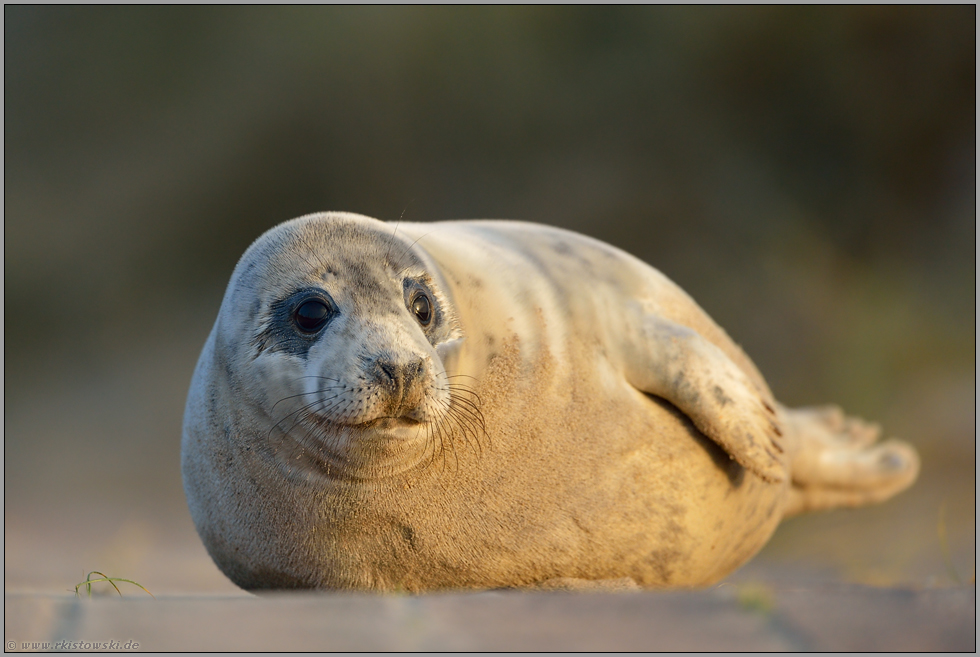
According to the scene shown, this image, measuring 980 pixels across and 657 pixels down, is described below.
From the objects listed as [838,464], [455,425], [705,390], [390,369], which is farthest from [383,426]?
[838,464]

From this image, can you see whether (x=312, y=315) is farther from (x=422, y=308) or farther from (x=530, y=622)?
(x=530, y=622)

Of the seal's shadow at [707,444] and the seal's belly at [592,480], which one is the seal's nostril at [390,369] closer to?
the seal's belly at [592,480]

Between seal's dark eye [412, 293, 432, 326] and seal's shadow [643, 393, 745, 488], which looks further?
seal's shadow [643, 393, 745, 488]

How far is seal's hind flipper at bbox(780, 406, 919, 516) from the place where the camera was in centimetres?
407

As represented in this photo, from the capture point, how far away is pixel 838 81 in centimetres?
933

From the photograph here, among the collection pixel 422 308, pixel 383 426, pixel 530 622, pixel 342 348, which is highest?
pixel 422 308

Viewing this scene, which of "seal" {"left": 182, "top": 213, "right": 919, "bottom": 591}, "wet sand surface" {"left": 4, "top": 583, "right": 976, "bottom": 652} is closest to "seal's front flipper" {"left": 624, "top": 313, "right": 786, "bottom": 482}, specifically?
"seal" {"left": 182, "top": 213, "right": 919, "bottom": 591}

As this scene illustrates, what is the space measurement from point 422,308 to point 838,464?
2478 millimetres

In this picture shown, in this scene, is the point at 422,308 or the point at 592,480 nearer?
the point at 422,308

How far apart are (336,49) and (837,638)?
31.4 ft

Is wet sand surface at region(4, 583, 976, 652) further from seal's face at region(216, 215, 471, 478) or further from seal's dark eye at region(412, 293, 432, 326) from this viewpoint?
seal's dark eye at region(412, 293, 432, 326)

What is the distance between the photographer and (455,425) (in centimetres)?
254

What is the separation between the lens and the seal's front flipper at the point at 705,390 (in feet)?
9.53

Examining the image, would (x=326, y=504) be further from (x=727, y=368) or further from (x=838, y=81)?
(x=838, y=81)
